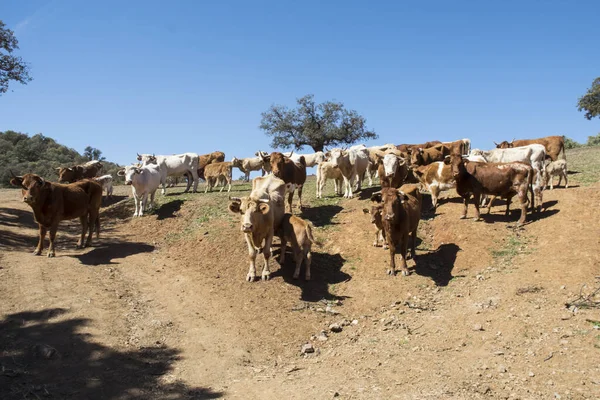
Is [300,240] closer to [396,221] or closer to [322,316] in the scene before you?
[322,316]

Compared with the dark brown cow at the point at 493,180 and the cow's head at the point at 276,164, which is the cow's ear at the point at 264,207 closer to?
the cow's head at the point at 276,164

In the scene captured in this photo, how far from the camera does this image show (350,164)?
66.0ft

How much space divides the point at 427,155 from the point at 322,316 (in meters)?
14.0

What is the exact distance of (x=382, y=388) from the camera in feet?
23.1

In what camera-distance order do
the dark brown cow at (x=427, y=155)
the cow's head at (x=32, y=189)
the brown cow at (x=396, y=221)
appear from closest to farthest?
the brown cow at (x=396, y=221) < the cow's head at (x=32, y=189) < the dark brown cow at (x=427, y=155)

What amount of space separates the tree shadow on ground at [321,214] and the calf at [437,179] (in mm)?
3156

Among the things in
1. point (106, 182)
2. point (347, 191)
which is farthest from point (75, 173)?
point (347, 191)

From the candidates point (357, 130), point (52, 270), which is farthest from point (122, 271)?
point (357, 130)

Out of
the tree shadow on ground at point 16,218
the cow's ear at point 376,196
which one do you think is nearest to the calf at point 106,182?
the tree shadow on ground at point 16,218

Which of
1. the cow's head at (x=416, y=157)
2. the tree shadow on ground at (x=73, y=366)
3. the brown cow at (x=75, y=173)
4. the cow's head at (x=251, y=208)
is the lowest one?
the tree shadow on ground at (x=73, y=366)

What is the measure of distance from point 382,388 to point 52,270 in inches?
334

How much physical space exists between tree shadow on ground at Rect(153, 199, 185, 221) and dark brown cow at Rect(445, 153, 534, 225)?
10.2 metres

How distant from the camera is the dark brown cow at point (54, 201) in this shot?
1285cm

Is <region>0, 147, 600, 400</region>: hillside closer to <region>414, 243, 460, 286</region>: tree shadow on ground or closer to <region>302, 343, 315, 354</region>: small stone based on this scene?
<region>414, 243, 460, 286</region>: tree shadow on ground
